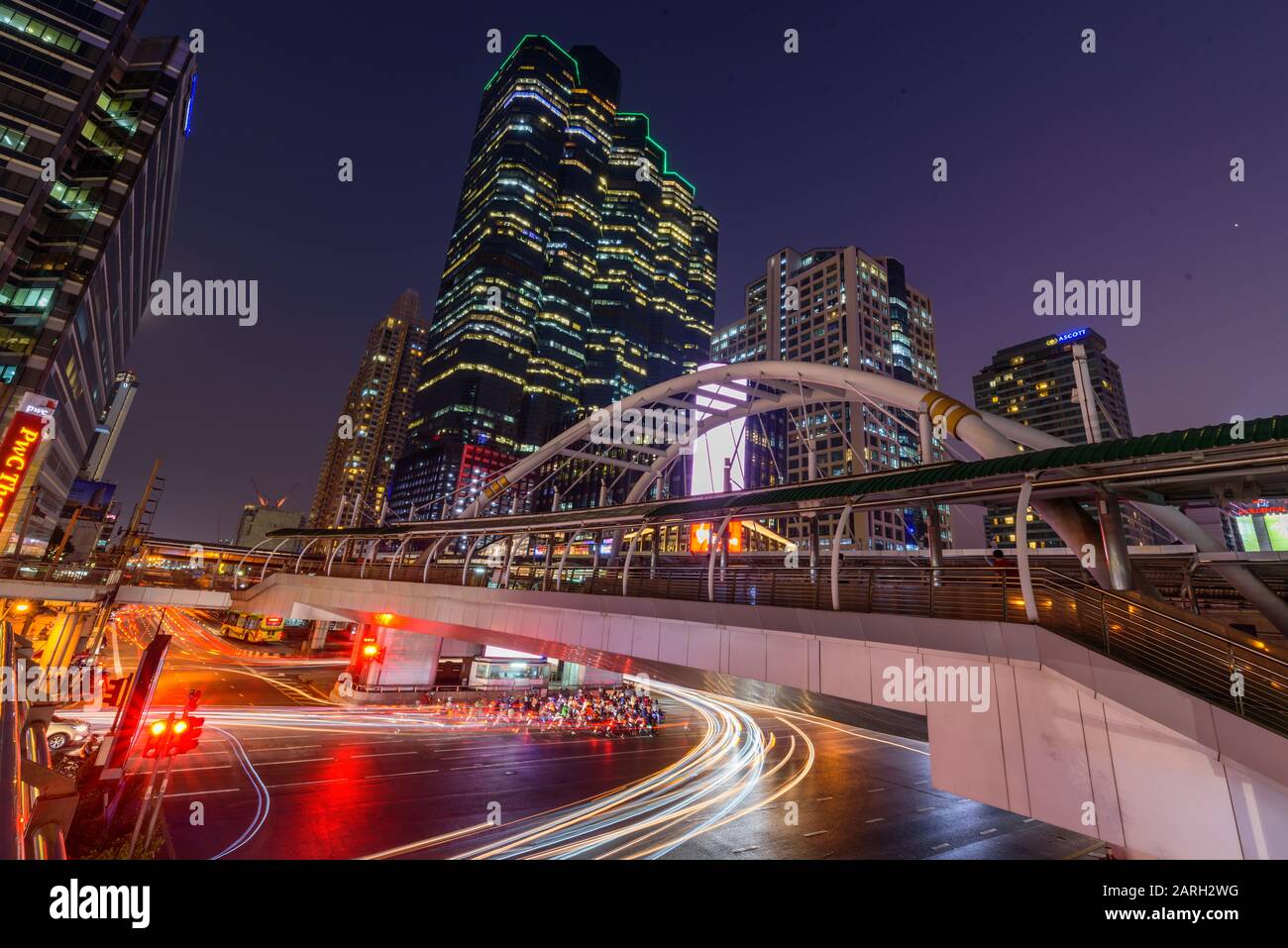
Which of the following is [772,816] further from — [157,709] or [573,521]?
[157,709]

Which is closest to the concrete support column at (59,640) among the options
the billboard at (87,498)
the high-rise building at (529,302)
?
the billboard at (87,498)

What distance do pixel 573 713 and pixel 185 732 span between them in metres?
24.4

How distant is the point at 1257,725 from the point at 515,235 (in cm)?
18932

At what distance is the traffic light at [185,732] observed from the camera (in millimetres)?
14531

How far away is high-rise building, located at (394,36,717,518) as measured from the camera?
516 ft

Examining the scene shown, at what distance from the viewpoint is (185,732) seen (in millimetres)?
15102

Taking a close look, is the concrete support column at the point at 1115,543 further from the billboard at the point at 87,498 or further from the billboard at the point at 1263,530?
the billboard at the point at 87,498

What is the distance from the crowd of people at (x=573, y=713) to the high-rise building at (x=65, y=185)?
33.9 metres

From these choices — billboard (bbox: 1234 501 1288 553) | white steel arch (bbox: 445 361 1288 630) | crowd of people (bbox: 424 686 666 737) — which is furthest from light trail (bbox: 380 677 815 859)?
billboard (bbox: 1234 501 1288 553)

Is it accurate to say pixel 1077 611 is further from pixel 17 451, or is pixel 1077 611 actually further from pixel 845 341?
pixel 845 341

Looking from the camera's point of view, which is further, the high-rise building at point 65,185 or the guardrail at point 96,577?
the high-rise building at point 65,185
